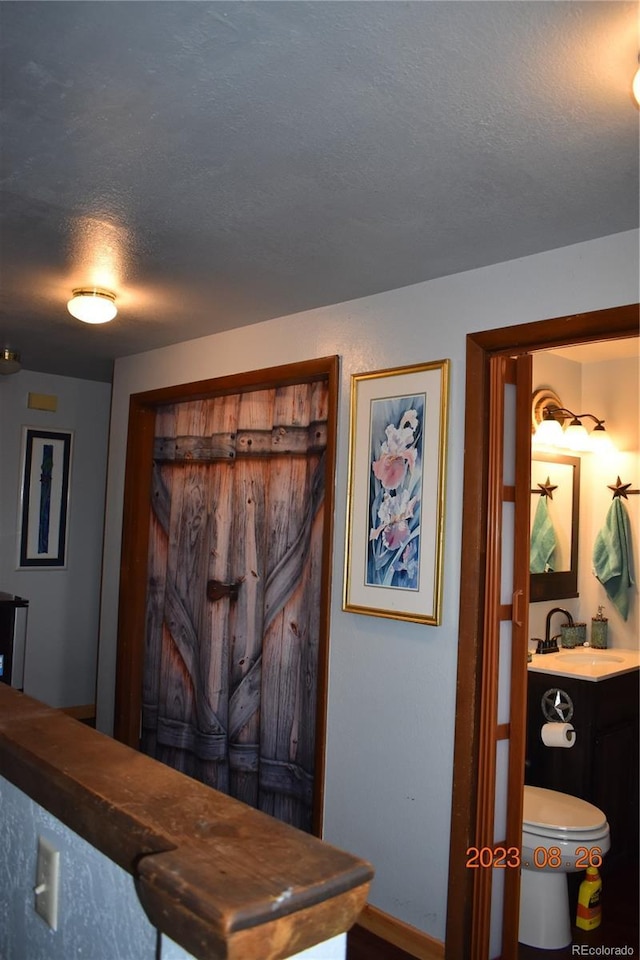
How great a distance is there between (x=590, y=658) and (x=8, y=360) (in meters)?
3.55

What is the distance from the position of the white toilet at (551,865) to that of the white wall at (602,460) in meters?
1.37

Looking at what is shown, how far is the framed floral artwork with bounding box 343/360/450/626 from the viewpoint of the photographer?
9.28 feet

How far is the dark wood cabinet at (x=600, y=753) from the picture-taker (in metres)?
3.41

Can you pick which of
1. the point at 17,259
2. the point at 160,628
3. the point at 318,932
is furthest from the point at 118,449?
the point at 318,932

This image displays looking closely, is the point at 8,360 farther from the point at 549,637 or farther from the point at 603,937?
the point at 603,937

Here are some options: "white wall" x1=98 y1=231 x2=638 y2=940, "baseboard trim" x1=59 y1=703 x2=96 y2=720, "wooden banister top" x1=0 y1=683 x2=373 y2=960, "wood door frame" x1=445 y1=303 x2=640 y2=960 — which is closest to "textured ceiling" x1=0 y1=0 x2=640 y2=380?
"white wall" x1=98 y1=231 x2=638 y2=940

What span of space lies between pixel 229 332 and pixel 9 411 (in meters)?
2.17

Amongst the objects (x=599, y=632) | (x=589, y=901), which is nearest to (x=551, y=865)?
(x=589, y=901)

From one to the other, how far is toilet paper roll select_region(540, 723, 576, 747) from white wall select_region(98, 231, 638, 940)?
0.73 m

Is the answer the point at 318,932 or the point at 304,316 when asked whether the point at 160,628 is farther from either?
the point at 318,932

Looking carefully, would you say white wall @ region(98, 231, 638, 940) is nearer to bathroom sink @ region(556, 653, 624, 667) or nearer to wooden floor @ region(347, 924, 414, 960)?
wooden floor @ region(347, 924, 414, 960)

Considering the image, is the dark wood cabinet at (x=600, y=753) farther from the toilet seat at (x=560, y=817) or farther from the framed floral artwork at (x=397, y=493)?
the framed floral artwork at (x=397, y=493)

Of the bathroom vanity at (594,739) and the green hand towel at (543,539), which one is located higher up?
the green hand towel at (543,539)

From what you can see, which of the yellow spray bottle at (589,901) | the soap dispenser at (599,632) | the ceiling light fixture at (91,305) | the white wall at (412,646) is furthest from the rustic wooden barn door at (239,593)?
the soap dispenser at (599,632)
